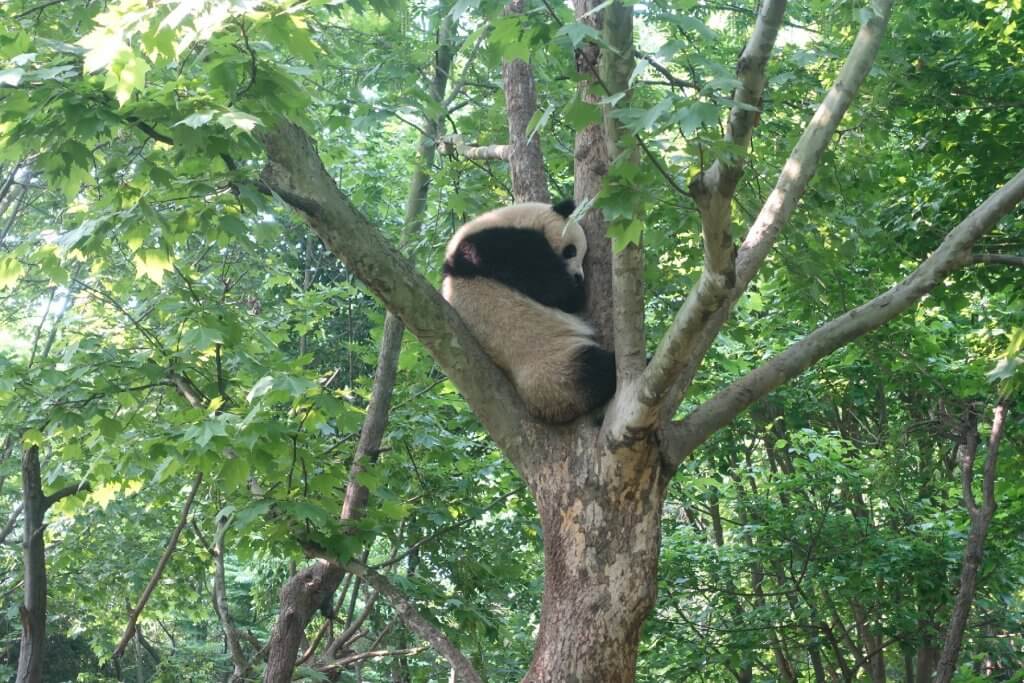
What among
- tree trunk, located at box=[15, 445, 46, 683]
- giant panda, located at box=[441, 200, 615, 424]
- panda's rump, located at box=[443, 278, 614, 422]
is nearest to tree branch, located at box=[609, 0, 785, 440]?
panda's rump, located at box=[443, 278, 614, 422]

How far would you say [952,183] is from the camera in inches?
244

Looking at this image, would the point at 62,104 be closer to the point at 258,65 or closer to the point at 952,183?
the point at 258,65

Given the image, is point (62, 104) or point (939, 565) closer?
point (62, 104)

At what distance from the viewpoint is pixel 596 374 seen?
3924mm

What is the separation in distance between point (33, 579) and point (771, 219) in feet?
22.6

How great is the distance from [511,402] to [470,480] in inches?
134

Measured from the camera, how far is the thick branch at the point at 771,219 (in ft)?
9.65

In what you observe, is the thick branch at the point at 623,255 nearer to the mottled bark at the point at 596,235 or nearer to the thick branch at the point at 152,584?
the mottled bark at the point at 596,235

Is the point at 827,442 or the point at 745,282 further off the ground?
the point at 827,442

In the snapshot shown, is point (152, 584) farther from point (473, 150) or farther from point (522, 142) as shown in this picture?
point (522, 142)

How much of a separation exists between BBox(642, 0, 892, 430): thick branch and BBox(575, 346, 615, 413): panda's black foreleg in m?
0.41

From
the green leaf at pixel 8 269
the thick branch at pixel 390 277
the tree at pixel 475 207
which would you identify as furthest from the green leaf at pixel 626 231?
the green leaf at pixel 8 269

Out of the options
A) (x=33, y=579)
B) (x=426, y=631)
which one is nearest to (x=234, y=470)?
(x=426, y=631)

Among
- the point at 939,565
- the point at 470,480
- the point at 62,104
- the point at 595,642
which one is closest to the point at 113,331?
the point at 470,480
